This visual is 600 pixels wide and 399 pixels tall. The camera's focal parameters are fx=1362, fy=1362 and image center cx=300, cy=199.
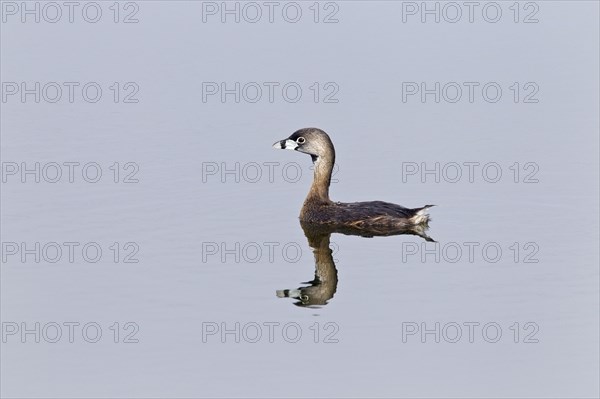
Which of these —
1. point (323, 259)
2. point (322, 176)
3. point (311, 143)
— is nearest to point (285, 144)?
point (311, 143)

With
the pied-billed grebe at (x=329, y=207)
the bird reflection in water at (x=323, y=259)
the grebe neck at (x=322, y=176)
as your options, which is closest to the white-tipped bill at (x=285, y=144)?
the pied-billed grebe at (x=329, y=207)

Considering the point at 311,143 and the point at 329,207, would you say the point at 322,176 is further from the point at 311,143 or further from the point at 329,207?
the point at 329,207

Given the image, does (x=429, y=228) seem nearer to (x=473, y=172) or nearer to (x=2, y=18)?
(x=473, y=172)

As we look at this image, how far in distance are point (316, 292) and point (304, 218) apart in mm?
4119

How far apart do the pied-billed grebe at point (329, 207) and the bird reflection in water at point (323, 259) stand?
0.09 m

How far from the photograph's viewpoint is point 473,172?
23.0 m

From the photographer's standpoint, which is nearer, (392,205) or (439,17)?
(392,205)

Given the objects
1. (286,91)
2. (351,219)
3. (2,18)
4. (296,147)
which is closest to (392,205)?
(351,219)

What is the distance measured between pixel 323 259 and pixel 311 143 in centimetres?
345

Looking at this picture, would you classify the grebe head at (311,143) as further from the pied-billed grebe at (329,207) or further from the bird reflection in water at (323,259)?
the bird reflection in water at (323,259)

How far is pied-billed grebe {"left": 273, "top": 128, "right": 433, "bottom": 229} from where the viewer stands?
20.9 metres

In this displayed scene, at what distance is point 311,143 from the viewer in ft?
73.2

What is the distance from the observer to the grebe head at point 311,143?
22.2 meters

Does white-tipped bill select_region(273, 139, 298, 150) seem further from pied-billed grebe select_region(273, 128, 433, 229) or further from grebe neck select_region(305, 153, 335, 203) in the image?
grebe neck select_region(305, 153, 335, 203)
